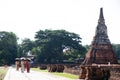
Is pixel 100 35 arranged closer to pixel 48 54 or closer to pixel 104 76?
pixel 48 54

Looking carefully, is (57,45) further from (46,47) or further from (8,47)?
(8,47)

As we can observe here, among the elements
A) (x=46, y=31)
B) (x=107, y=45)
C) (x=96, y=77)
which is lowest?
(x=96, y=77)

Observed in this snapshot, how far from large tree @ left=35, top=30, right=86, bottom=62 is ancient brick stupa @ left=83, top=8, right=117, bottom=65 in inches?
640

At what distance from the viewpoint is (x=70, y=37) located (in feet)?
253

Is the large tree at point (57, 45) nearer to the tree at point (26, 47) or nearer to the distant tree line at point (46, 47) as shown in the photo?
the distant tree line at point (46, 47)

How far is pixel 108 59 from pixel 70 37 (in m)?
21.8

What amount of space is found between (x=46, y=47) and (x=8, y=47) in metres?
9.16

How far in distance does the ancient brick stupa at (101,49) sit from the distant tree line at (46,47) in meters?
16.4

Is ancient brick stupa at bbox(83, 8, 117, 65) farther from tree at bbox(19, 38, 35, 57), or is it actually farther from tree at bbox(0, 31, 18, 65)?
tree at bbox(19, 38, 35, 57)

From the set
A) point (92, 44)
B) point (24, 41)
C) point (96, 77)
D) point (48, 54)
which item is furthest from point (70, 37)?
point (96, 77)

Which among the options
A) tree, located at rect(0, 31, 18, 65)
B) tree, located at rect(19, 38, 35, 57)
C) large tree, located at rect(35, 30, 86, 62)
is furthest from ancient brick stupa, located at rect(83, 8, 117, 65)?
tree, located at rect(19, 38, 35, 57)

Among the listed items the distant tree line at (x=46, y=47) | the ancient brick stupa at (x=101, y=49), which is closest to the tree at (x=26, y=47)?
the distant tree line at (x=46, y=47)

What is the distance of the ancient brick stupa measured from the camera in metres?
56.8

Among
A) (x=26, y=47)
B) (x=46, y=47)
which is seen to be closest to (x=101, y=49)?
(x=46, y=47)
